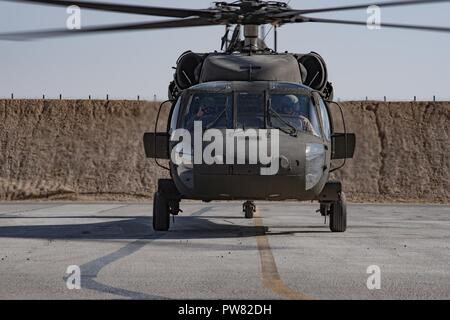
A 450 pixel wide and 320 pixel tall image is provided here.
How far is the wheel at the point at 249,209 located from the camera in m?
18.6

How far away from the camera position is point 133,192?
174 ft

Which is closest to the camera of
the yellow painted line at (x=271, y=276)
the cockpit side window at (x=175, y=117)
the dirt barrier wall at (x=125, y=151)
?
the yellow painted line at (x=271, y=276)

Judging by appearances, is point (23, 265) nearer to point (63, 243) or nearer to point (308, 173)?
point (63, 243)

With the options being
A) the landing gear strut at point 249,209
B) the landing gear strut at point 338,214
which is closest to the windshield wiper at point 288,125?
the landing gear strut at point 338,214

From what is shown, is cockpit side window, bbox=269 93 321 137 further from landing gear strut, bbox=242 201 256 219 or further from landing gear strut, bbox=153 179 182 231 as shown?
landing gear strut, bbox=242 201 256 219

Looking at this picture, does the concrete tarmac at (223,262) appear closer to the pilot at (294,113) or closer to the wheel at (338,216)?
the wheel at (338,216)

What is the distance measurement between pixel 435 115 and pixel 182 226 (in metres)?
48.7

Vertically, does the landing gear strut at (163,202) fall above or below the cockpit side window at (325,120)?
below

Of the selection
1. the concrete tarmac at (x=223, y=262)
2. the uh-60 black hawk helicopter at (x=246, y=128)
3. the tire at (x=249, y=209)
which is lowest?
the tire at (x=249, y=209)

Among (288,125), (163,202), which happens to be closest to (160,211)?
(163,202)

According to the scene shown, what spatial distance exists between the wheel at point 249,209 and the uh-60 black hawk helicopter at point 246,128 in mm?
3881

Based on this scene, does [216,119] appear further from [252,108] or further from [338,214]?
[338,214]

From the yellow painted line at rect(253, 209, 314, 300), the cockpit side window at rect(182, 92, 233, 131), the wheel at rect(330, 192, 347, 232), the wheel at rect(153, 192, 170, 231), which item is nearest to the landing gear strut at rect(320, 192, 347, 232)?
the wheel at rect(330, 192, 347, 232)
